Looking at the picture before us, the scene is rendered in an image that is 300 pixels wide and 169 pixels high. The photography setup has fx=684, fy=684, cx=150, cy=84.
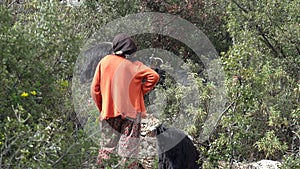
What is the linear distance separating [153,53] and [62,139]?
618 cm

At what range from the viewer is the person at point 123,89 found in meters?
6.05

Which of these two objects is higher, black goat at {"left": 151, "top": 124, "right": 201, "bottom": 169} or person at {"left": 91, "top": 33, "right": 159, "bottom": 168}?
person at {"left": 91, "top": 33, "right": 159, "bottom": 168}

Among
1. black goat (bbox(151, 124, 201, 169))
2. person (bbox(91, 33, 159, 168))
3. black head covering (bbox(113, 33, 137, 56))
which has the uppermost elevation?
black head covering (bbox(113, 33, 137, 56))

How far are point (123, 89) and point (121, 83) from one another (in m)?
0.06

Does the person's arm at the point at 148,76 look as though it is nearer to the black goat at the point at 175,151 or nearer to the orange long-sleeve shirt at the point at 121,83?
the orange long-sleeve shirt at the point at 121,83

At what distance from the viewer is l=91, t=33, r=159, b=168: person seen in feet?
19.9

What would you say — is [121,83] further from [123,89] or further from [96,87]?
[96,87]

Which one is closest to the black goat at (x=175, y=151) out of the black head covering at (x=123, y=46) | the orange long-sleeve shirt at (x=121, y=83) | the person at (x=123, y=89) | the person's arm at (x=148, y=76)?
the person at (x=123, y=89)

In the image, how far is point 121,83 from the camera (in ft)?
19.9

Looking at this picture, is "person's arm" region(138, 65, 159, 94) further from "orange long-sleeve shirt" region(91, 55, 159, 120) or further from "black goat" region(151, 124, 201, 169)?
"black goat" region(151, 124, 201, 169)

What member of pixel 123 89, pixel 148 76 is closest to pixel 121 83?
pixel 123 89

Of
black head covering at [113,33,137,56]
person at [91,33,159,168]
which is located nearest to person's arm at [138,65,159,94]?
person at [91,33,159,168]

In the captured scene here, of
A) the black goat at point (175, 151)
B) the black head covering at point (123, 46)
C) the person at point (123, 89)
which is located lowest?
the black goat at point (175, 151)

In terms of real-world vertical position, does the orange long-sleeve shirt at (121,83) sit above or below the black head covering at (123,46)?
below
